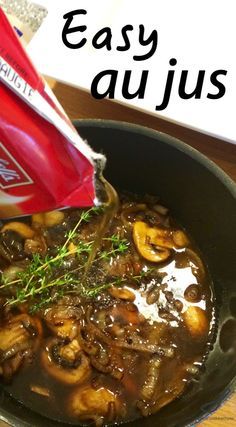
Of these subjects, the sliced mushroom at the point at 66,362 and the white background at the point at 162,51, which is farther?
the white background at the point at 162,51

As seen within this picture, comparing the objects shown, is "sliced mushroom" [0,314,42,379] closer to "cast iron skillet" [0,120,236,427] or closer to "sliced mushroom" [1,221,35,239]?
"cast iron skillet" [0,120,236,427]

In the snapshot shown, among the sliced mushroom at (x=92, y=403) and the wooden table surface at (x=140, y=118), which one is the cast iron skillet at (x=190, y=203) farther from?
the wooden table surface at (x=140, y=118)

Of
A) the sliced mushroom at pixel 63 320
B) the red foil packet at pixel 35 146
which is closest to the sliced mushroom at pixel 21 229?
the sliced mushroom at pixel 63 320

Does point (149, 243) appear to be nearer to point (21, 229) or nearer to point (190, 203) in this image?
point (190, 203)

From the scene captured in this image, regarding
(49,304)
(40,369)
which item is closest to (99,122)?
(49,304)

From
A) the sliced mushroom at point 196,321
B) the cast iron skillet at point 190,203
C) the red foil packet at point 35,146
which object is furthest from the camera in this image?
the sliced mushroom at point 196,321
